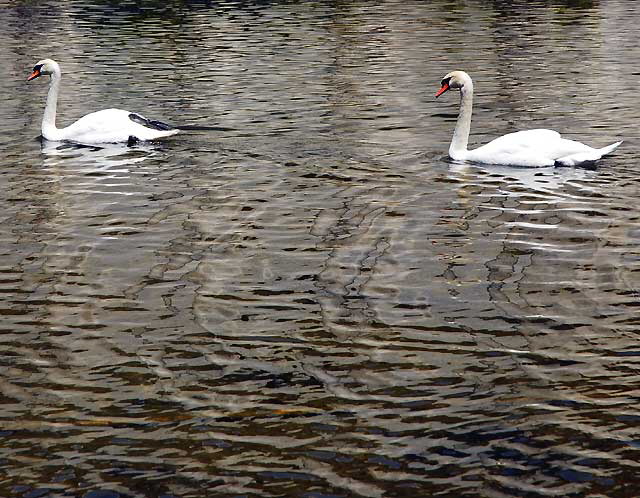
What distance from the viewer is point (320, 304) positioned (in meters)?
11.2

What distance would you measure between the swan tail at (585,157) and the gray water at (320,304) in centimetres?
19

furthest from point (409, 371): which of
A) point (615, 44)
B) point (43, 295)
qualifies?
point (615, 44)

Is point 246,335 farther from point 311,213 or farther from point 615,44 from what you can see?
point 615,44

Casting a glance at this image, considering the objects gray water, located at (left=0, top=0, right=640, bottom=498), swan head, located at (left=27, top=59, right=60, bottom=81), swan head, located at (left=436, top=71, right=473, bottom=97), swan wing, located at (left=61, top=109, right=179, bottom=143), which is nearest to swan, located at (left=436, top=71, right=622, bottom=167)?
gray water, located at (left=0, top=0, right=640, bottom=498)

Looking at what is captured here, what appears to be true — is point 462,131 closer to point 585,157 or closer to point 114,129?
point 585,157

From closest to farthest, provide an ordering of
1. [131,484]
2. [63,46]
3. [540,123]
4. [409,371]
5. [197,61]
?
[131,484], [409,371], [540,123], [197,61], [63,46]

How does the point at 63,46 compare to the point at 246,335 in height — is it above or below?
below

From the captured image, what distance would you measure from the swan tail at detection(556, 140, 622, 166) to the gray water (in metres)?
0.19

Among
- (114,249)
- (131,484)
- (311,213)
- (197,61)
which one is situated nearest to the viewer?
(131,484)

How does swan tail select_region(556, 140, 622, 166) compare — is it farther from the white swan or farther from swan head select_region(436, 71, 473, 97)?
the white swan

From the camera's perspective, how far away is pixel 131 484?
748 centimetres

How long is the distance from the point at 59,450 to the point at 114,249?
5.63 metres

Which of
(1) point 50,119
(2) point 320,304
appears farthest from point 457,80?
(2) point 320,304

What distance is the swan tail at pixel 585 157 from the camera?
17.2 metres
